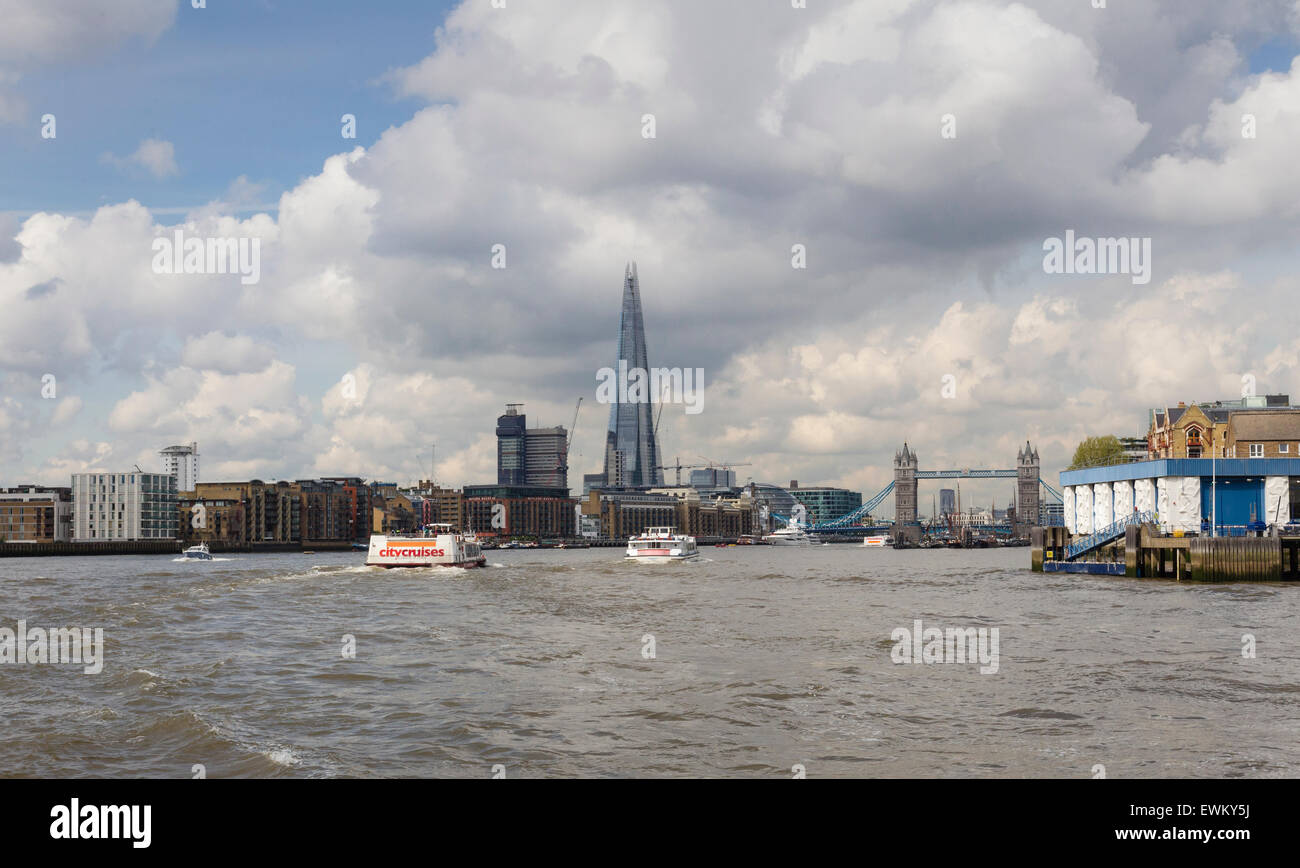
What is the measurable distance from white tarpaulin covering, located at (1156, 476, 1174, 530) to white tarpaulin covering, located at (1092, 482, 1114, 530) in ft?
37.1

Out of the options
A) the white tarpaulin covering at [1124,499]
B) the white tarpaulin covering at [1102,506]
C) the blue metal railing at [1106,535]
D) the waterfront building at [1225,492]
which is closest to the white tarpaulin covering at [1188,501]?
the waterfront building at [1225,492]

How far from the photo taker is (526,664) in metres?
27.9

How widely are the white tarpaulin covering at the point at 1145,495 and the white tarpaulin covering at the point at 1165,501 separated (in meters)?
0.96

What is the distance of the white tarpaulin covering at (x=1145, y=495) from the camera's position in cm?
7288

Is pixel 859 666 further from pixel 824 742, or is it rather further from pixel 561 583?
pixel 561 583

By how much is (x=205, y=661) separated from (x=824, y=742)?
19.5m

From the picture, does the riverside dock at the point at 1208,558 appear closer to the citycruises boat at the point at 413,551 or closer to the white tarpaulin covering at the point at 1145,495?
the white tarpaulin covering at the point at 1145,495

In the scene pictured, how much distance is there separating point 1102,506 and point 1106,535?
7.85 metres

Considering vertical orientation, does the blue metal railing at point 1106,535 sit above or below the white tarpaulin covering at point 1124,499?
below

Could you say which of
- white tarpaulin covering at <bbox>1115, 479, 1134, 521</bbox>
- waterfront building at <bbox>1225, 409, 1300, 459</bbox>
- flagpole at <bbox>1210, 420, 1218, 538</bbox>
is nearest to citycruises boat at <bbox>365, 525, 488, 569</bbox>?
white tarpaulin covering at <bbox>1115, 479, 1134, 521</bbox>

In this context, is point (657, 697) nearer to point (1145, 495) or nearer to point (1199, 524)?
point (1199, 524)

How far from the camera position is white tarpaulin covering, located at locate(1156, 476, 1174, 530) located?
230 ft

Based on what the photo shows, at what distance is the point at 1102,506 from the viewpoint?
85.4 metres

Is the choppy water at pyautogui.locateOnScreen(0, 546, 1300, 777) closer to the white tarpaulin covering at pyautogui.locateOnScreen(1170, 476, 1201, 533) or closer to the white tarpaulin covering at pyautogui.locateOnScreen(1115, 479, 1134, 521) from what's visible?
the white tarpaulin covering at pyautogui.locateOnScreen(1170, 476, 1201, 533)
